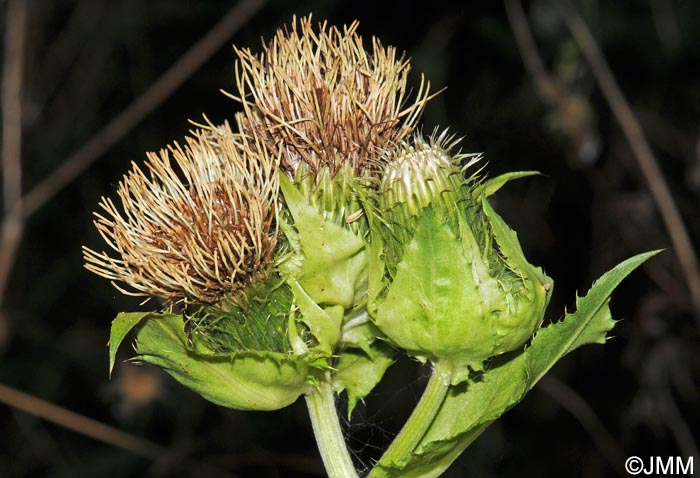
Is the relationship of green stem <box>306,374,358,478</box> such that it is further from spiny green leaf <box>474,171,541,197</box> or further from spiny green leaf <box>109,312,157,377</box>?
spiny green leaf <box>474,171,541,197</box>

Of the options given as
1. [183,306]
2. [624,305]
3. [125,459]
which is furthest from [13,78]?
[624,305]

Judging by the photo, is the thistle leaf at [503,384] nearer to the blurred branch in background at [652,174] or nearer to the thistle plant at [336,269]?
the thistle plant at [336,269]

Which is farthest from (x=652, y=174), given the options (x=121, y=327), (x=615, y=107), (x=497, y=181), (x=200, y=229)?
(x=121, y=327)

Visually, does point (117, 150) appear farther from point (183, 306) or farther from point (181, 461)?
point (183, 306)

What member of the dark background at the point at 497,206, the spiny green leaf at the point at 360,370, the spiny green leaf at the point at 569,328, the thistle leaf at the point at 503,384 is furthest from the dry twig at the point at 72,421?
the spiny green leaf at the point at 569,328

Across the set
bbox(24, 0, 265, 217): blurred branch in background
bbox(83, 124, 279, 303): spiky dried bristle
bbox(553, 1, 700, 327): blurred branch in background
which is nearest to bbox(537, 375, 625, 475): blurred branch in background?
bbox(553, 1, 700, 327): blurred branch in background

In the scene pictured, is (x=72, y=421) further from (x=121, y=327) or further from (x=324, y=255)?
(x=324, y=255)

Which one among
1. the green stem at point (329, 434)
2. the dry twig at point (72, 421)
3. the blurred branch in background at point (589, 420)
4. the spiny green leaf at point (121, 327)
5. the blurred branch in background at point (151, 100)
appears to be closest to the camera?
the spiny green leaf at point (121, 327)
